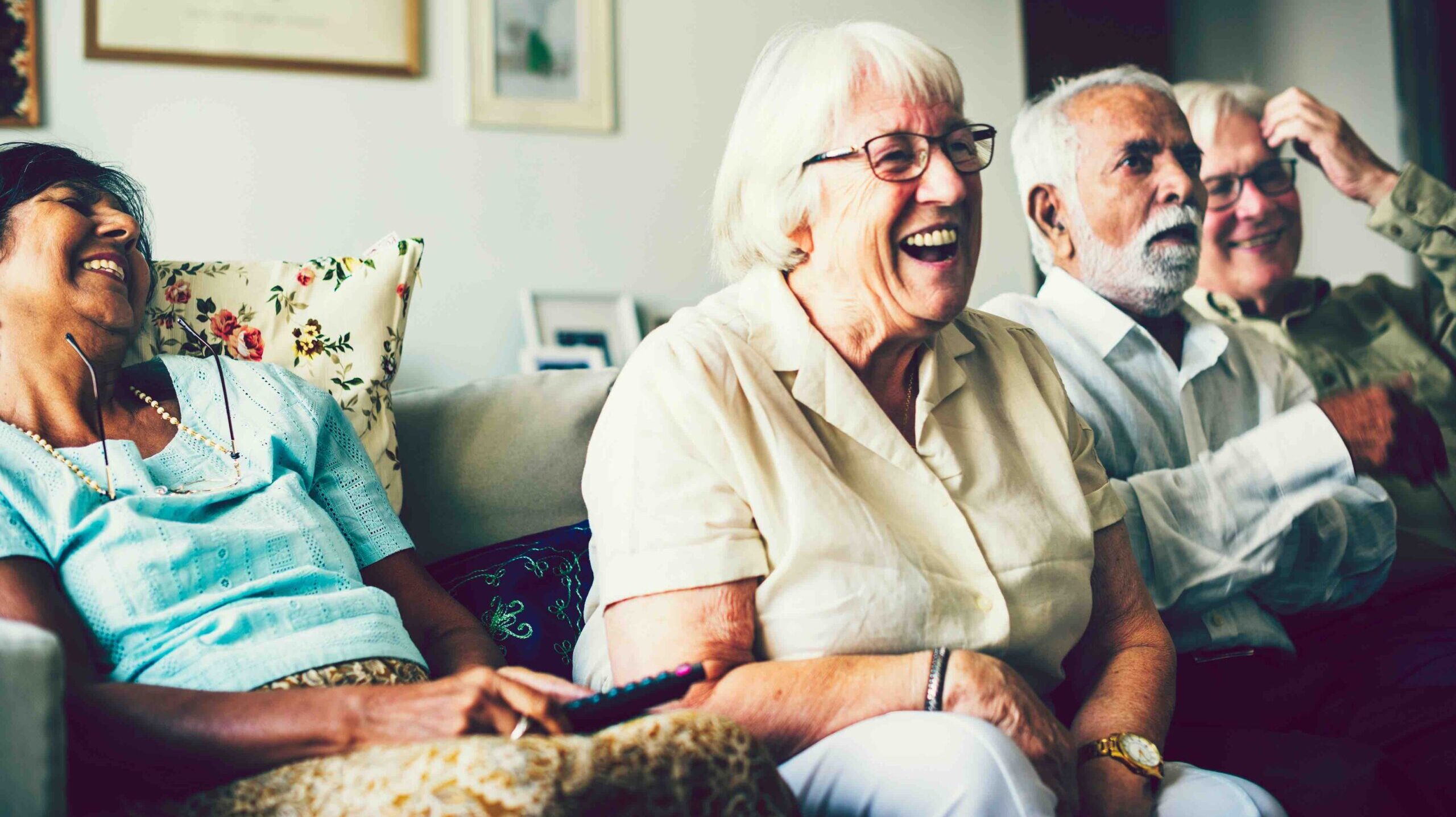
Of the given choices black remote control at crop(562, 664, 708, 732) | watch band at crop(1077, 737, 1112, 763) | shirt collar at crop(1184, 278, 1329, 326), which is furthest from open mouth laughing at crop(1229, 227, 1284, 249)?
black remote control at crop(562, 664, 708, 732)

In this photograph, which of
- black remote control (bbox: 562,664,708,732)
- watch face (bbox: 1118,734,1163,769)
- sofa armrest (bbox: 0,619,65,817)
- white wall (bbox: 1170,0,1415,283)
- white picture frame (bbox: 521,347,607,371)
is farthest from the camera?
white wall (bbox: 1170,0,1415,283)

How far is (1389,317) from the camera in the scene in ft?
7.78

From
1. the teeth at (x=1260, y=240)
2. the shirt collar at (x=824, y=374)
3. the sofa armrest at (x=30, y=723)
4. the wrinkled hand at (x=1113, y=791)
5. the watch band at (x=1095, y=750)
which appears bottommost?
the wrinkled hand at (x=1113, y=791)

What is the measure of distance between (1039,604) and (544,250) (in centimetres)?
194

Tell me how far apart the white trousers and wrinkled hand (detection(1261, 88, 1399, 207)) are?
1668 millimetres

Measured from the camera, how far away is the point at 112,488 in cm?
119

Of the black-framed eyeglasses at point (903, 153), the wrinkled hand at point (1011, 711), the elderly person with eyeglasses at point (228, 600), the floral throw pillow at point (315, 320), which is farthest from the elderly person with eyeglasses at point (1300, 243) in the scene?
the elderly person with eyeglasses at point (228, 600)

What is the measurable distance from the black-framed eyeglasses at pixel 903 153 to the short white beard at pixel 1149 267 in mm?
660

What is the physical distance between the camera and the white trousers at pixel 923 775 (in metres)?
0.96

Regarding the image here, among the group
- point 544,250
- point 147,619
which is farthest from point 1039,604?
point 544,250

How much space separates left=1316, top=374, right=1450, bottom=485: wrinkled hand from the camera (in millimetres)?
1445

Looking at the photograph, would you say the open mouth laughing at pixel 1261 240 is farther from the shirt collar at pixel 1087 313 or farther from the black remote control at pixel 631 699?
the black remote control at pixel 631 699

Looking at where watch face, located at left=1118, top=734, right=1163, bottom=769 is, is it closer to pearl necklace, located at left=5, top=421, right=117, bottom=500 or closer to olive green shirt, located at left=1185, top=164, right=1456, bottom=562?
pearl necklace, located at left=5, top=421, right=117, bottom=500

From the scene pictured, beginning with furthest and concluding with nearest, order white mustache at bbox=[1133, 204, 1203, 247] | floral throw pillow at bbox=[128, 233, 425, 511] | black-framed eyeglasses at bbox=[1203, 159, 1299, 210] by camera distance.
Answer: black-framed eyeglasses at bbox=[1203, 159, 1299, 210], white mustache at bbox=[1133, 204, 1203, 247], floral throw pillow at bbox=[128, 233, 425, 511]
